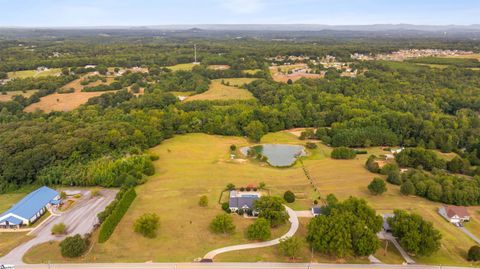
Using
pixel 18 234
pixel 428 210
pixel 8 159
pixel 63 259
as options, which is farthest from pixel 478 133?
pixel 8 159

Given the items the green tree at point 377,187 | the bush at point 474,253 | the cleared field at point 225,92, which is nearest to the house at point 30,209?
the green tree at point 377,187

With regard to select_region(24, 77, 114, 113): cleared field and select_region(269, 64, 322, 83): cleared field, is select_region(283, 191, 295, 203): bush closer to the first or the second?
select_region(24, 77, 114, 113): cleared field

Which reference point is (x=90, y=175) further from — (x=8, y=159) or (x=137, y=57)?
(x=137, y=57)

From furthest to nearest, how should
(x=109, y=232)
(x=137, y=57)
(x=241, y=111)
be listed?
(x=137, y=57)
(x=241, y=111)
(x=109, y=232)

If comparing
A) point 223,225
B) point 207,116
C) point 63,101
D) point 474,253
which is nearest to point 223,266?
point 223,225

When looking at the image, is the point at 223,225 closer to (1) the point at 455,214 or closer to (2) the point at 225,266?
(2) the point at 225,266
